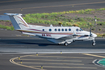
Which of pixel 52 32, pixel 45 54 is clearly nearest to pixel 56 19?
pixel 52 32

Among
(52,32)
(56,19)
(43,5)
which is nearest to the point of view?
(52,32)

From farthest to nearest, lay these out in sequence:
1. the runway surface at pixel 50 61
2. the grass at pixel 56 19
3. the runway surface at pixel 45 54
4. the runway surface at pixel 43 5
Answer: the runway surface at pixel 43 5 → the grass at pixel 56 19 → the runway surface at pixel 45 54 → the runway surface at pixel 50 61

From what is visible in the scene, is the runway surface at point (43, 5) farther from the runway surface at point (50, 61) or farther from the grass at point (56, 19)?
the runway surface at point (50, 61)

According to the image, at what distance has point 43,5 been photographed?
73312mm

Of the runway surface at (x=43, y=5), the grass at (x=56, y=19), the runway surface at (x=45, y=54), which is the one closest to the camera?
the runway surface at (x=45, y=54)

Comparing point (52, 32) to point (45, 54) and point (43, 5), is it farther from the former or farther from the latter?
point (43, 5)

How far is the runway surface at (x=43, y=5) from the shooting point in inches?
2692

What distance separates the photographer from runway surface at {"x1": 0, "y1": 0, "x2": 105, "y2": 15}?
68375 mm

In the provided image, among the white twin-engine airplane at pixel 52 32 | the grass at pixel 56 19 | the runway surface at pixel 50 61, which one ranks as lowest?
the runway surface at pixel 50 61

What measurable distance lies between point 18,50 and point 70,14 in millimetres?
33185

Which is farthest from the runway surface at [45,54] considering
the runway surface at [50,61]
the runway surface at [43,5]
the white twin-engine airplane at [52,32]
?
the runway surface at [43,5]

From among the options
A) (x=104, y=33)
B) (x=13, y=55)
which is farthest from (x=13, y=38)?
(x=104, y=33)

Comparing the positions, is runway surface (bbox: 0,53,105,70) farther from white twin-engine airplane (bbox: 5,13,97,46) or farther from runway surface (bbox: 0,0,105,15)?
runway surface (bbox: 0,0,105,15)

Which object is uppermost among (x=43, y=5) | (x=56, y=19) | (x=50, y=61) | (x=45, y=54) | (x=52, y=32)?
(x=43, y=5)
